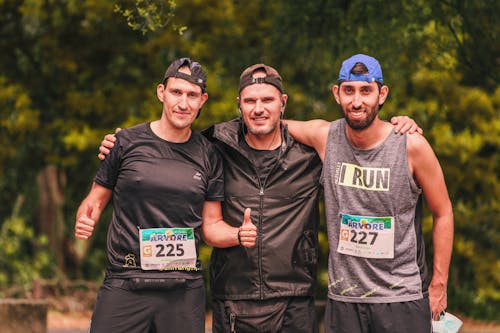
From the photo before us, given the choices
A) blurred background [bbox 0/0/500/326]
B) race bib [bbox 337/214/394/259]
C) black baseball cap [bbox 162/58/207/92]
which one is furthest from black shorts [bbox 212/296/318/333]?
blurred background [bbox 0/0/500/326]

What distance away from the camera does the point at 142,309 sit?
611 centimetres

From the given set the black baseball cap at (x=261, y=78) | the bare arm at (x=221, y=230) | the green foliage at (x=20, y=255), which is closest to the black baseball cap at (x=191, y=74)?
the black baseball cap at (x=261, y=78)

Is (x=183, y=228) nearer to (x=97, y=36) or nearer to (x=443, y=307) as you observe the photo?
(x=443, y=307)

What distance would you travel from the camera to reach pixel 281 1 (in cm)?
1067

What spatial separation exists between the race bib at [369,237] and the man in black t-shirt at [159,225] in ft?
1.87

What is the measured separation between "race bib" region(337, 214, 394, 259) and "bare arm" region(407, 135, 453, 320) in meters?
0.32

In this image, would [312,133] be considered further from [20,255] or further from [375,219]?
[20,255]

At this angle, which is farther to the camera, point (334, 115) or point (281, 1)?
point (334, 115)

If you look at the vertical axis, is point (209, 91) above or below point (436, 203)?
above

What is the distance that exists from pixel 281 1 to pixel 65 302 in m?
7.44

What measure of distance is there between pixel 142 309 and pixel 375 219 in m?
1.47

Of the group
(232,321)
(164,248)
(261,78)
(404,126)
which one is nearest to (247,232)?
(164,248)

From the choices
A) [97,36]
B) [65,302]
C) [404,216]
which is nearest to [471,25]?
[404,216]

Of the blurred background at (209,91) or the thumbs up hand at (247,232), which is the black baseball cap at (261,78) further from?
the blurred background at (209,91)
